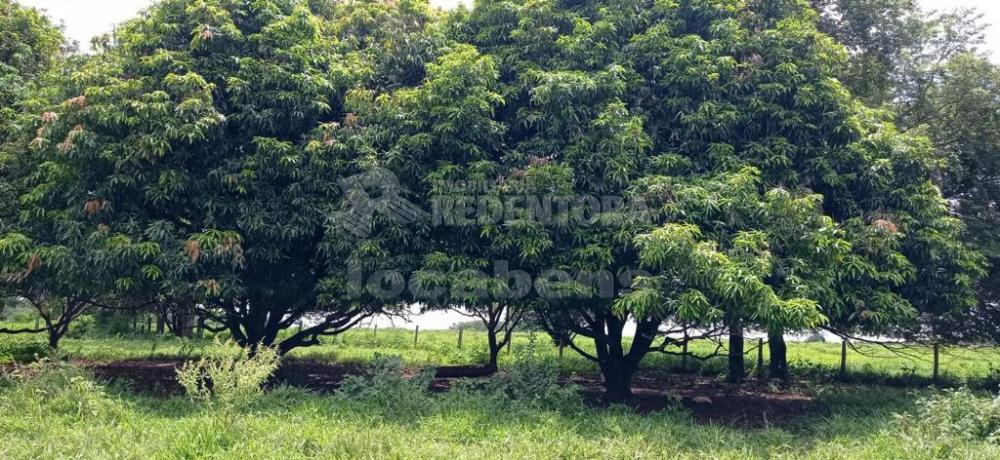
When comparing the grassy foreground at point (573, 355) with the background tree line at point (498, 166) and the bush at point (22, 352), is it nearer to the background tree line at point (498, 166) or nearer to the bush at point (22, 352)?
the bush at point (22, 352)

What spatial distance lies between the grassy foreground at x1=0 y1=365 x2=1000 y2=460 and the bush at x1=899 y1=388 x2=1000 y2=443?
58 mm

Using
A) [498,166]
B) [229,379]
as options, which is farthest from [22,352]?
[498,166]

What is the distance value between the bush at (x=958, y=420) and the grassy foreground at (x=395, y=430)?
6cm

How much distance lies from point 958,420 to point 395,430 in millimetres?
5271

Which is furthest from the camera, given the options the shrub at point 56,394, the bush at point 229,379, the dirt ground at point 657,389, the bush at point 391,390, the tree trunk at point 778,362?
the tree trunk at point 778,362

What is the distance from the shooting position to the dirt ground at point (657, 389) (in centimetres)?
805

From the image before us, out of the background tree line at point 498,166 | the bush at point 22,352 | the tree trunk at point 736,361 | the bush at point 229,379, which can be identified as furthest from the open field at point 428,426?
the bush at point 22,352

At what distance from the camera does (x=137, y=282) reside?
22.6ft

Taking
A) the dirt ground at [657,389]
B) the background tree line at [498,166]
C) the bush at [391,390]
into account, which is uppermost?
the background tree line at [498,166]

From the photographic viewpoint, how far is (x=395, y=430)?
575 cm

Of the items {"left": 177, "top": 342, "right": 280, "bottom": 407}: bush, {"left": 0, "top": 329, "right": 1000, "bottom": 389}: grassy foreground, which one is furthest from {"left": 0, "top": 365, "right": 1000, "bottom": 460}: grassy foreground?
{"left": 0, "top": 329, "right": 1000, "bottom": 389}: grassy foreground

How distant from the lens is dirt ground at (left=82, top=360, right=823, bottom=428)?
26.4 ft

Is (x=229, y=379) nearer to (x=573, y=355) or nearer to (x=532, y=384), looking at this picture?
(x=532, y=384)

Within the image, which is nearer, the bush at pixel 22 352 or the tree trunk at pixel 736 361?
the bush at pixel 22 352
